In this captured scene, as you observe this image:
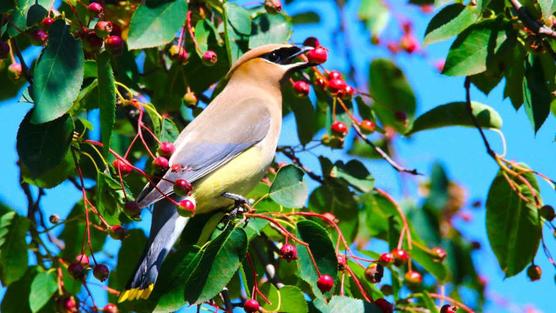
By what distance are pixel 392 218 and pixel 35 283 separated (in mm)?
1406

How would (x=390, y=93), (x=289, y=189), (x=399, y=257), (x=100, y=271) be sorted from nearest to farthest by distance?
(x=100, y=271), (x=289, y=189), (x=399, y=257), (x=390, y=93)

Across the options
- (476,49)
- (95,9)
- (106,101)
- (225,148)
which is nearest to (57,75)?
(106,101)

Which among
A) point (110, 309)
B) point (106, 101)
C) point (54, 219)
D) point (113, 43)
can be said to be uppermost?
point (113, 43)

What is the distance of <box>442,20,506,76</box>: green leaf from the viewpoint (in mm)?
3311

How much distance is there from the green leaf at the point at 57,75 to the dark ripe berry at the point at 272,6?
0.99 m

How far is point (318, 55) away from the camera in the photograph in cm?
363

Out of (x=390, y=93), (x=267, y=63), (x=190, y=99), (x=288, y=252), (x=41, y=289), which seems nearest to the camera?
(x=288, y=252)

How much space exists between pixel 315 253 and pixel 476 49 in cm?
91

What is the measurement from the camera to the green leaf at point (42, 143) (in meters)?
2.84

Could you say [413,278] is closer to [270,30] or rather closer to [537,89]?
[537,89]

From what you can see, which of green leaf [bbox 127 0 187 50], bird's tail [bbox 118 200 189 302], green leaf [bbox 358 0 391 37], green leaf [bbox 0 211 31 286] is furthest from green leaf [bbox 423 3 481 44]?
green leaf [bbox 358 0 391 37]

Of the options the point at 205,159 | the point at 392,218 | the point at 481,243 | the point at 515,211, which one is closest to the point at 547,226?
the point at 515,211

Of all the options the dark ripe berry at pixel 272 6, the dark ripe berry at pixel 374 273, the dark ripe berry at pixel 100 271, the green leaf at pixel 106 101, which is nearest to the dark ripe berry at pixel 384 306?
the dark ripe berry at pixel 374 273

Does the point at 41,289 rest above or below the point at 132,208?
below
